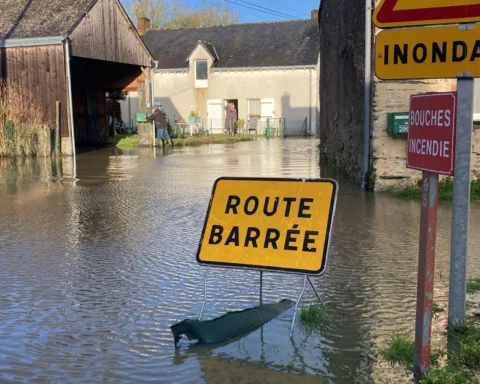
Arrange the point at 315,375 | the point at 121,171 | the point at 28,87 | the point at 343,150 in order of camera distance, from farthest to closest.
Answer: the point at 28,87
the point at 121,171
the point at 343,150
the point at 315,375

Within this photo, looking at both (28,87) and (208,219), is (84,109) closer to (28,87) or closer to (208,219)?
(28,87)

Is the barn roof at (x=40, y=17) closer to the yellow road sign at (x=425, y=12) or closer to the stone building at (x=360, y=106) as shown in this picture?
the stone building at (x=360, y=106)

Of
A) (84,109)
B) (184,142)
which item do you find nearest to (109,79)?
(84,109)

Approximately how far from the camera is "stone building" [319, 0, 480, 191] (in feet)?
33.0

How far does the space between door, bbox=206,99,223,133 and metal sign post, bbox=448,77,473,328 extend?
1382 inches

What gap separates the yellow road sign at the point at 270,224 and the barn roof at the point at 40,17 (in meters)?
16.6

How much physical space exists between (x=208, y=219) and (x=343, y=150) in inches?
381

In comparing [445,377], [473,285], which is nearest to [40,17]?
[473,285]

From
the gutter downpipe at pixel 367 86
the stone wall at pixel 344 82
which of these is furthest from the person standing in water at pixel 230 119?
the gutter downpipe at pixel 367 86

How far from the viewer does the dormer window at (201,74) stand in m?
39.0

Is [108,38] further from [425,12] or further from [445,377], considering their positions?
[445,377]

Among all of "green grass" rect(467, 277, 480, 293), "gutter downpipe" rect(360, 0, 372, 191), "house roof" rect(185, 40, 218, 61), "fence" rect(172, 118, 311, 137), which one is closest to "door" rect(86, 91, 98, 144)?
"fence" rect(172, 118, 311, 137)

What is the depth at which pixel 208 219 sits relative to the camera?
4520mm

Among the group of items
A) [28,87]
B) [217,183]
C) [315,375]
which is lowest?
[315,375]
